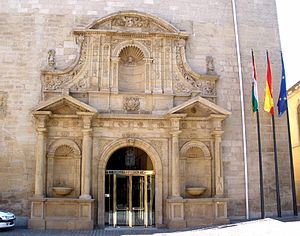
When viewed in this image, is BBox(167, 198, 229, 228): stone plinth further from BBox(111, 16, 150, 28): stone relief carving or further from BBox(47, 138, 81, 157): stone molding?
BBox(111, 16, 150, 28): stone relief carving

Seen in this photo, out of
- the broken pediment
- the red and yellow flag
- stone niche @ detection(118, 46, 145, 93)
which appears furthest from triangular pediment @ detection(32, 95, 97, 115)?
the red and yellow flag

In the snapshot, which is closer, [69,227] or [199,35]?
[69,227]

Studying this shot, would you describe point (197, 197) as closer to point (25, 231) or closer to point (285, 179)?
point (285, 179)

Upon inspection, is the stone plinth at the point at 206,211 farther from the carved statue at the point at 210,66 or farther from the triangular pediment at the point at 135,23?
the triangular pediment at the point at 135,23

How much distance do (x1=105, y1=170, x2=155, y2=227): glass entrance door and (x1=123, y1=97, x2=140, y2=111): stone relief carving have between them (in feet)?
7.53

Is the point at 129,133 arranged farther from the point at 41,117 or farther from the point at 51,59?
the point at 51,59

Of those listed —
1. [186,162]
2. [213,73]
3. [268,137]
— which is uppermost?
[213,73]

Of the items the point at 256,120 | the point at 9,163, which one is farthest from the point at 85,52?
the point at 256,120

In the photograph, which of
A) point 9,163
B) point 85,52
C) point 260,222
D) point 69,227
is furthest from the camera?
point 85,52

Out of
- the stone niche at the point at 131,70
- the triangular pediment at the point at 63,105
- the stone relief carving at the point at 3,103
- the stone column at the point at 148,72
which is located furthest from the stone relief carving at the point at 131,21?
the stone relief carving at the point at 3,103

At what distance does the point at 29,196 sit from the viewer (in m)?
13.5

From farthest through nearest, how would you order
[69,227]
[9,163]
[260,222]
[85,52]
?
[85,52] → [9,163] → [69,227] → [260,222]

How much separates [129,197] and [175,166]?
2.04 metres

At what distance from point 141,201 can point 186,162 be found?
7.03 ft
